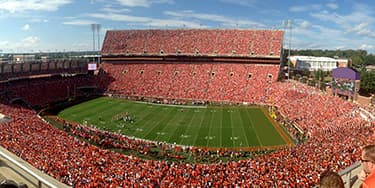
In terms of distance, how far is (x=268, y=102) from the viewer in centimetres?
4247

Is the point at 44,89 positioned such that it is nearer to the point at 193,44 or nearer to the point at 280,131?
the point at 193,44

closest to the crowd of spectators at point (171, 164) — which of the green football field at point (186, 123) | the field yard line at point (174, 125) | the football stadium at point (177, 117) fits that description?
the football stadium at point (177, 117)

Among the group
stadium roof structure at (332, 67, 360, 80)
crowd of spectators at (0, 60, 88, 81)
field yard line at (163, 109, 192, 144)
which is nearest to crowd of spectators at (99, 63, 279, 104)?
crowd of spectators at (0, 60, 88, 81)

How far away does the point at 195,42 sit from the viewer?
57.3 metres

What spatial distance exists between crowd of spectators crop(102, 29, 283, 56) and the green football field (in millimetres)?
16042

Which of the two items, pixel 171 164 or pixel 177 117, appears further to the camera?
pixel 177 117

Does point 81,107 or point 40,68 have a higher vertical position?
point 40,68

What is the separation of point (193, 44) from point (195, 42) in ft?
2.21

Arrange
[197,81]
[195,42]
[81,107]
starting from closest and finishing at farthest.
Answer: [81,107] → [197,81] → [195,42]

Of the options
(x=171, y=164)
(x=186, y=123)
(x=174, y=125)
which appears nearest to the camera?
(x=171, y=164)

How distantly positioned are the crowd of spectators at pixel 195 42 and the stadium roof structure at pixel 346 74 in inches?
648

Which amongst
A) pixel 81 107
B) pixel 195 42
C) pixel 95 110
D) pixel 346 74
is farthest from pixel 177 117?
pixel 195 42

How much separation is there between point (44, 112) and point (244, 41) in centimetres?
3495

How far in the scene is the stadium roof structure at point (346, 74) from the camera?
3290 centimetres
